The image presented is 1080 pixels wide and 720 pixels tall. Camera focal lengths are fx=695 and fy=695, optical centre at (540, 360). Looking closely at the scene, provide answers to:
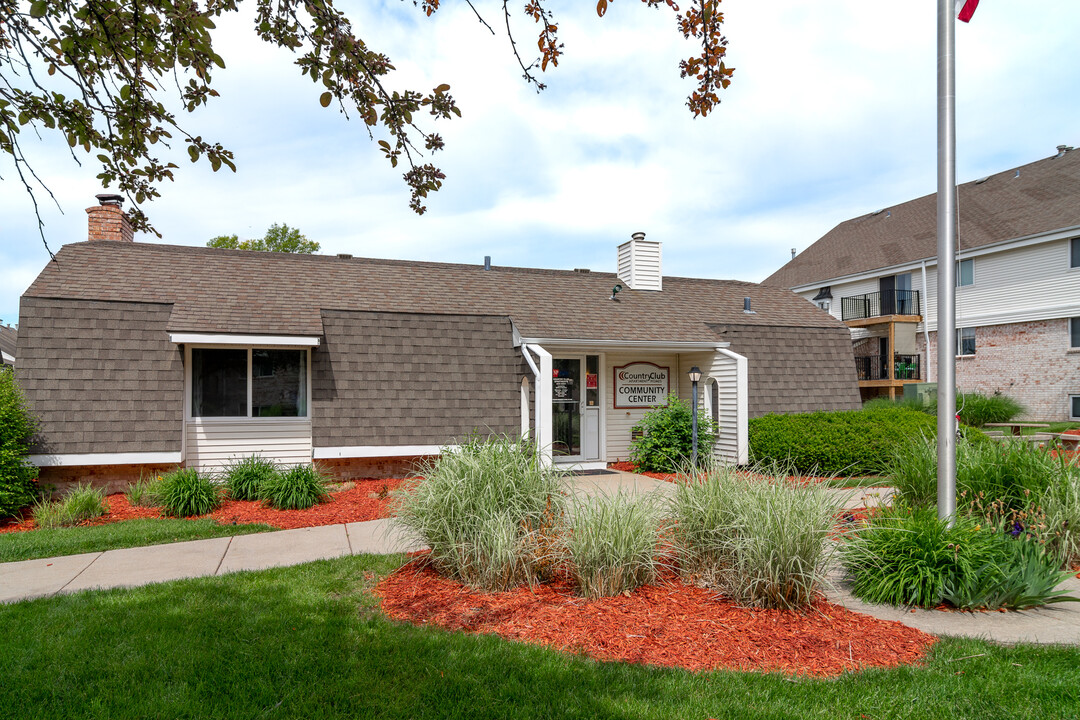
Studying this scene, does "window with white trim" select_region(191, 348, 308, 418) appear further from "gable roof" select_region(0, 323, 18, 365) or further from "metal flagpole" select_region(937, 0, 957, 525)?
"gable roof" select_region(0, 323, 18, 365)

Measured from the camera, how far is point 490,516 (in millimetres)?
5508

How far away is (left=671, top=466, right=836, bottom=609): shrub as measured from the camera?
4789 millimetres

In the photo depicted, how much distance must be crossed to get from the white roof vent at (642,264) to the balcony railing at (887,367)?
48.7 ft

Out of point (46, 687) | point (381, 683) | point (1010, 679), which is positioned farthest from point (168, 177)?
point (1010, 679)

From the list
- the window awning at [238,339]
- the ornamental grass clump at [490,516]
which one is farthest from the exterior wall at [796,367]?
the ornamental grass clump at [490,516]

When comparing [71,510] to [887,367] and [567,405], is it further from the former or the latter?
[887,367]

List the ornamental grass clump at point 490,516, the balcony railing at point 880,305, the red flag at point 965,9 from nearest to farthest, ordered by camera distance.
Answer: the ornamental grass clump at point 490,516 < the red flag at point 965,9 < the balcony railing at point 880,305

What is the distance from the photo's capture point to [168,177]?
4434 millimetres

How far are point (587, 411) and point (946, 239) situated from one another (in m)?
8.40

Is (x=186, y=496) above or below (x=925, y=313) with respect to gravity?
below

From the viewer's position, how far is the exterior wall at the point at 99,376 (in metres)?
10.0

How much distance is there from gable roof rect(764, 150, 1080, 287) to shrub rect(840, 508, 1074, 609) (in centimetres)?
2146

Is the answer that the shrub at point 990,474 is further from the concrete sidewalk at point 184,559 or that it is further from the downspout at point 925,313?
the downspout at point 925,313

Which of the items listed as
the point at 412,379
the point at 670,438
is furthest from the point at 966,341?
the point at 412,379
